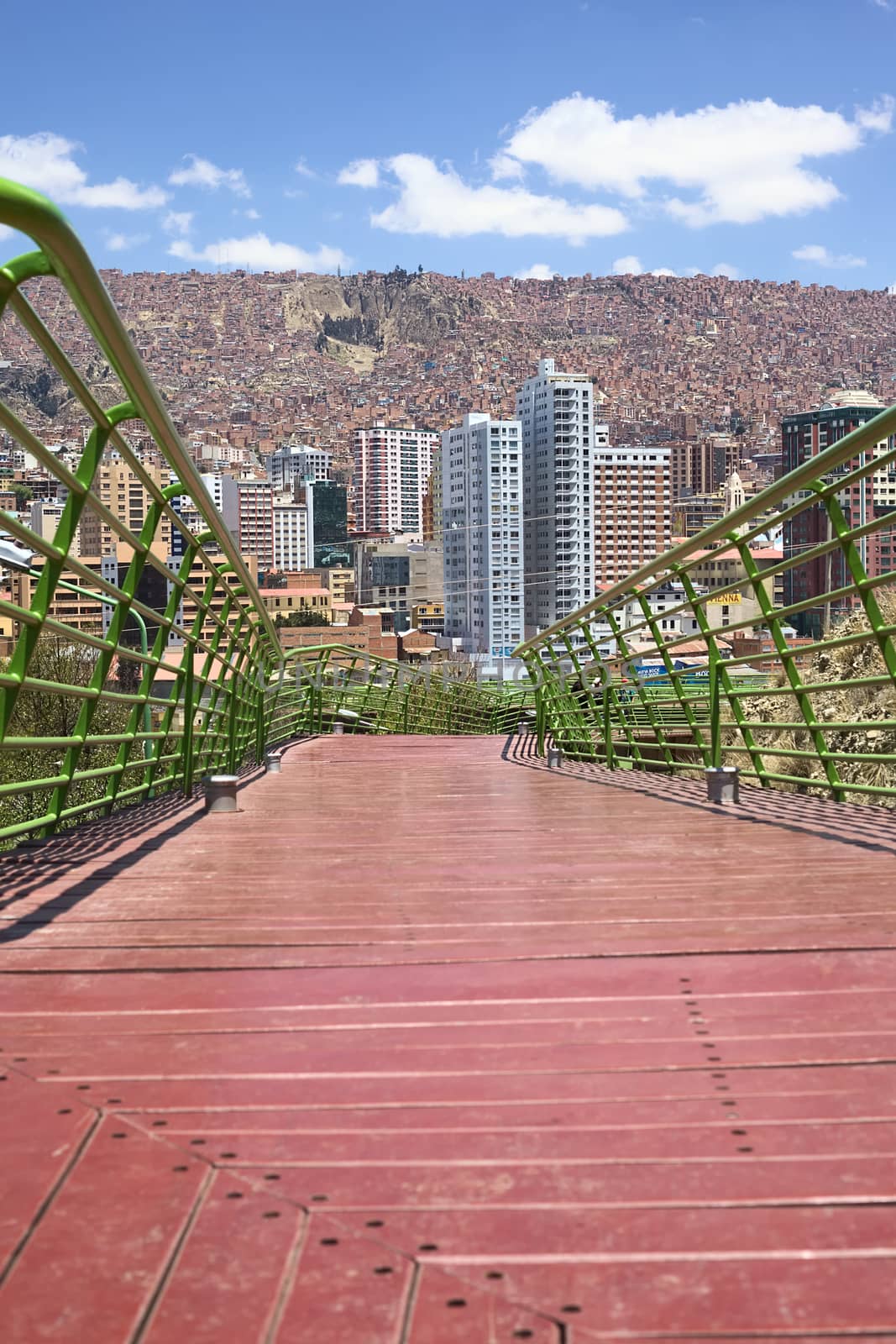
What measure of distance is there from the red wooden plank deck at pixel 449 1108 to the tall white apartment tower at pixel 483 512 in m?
154

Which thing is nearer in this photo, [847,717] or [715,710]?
[715,710]

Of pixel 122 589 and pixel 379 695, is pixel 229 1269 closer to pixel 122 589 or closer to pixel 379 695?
pixel 122 589

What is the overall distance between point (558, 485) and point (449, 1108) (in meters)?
183

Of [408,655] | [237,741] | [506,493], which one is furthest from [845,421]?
[237,741]

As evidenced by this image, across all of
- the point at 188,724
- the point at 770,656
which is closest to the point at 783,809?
the point at 770,656

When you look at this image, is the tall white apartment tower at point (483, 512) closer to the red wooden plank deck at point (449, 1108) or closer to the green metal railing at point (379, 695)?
the green metal railing at point (379, 695)

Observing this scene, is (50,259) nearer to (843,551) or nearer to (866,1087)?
(866,1087)

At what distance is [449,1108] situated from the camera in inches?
73.9

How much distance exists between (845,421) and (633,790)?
18137 cm

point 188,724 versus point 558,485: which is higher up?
point 558,485

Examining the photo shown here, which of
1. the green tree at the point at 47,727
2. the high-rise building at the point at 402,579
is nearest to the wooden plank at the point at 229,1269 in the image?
the green tree at the point at 47,727

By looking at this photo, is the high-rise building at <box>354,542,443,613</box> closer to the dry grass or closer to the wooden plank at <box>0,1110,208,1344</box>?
the dry grass

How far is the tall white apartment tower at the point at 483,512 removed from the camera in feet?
528

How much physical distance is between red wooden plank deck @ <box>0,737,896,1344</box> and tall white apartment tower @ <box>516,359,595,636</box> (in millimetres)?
170823
